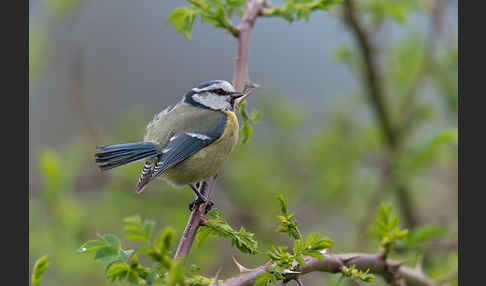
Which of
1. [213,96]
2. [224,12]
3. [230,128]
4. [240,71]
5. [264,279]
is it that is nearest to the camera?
[264,279]

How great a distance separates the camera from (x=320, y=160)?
4.34m

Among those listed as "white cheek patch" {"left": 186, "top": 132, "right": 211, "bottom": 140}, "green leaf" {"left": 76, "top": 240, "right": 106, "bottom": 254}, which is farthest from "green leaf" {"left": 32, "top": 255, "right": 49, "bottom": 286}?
"white cheek patch" {"left": 186, "top": 132, "right": 211, "bottom": 140}

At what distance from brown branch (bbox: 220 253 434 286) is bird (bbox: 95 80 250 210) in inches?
35.5

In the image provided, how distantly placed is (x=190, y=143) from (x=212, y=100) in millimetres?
384

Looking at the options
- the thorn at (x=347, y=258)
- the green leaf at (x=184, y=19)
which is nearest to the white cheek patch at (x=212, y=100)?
the green leaf at (x=184, y=19)

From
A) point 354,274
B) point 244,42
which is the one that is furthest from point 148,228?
point 244,42

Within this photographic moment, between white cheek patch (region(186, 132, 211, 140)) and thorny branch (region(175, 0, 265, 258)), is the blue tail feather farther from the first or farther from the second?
thorny branch (region(175, 0, 265, 258))

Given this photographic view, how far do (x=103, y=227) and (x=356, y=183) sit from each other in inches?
84.9

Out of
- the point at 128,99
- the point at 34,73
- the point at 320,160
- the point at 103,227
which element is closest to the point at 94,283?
the point at 103,227

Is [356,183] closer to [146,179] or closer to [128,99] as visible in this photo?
[146,179]

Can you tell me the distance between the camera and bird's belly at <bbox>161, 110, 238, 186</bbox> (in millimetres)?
2635

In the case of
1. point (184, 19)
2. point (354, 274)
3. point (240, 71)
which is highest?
point (184, 19)

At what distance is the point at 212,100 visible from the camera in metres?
3.02

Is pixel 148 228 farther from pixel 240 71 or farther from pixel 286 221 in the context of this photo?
pixel 240 71
